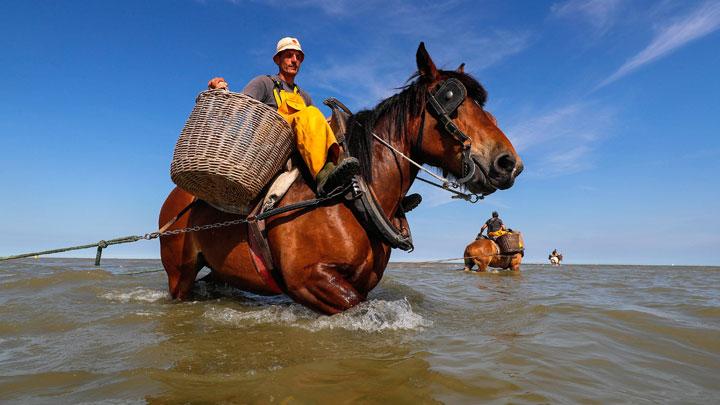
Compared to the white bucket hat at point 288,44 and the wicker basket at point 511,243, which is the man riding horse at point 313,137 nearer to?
the white bucket hat at point 288,44

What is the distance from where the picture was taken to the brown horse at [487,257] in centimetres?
1382

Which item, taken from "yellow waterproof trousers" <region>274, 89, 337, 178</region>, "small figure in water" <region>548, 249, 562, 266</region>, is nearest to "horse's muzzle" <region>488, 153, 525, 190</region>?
"yellow waterproof trousers" <region>274, 89, 337, 178</region>

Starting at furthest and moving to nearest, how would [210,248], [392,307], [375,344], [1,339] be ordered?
[210,248], [392,307], [1,339], [375,344]

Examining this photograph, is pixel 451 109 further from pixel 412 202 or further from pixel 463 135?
pixel 412 202

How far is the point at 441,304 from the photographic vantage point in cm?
502

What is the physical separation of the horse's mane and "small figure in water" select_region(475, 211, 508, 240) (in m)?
11.7

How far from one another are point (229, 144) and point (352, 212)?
1.07 m

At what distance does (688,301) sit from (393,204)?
16.1 ft

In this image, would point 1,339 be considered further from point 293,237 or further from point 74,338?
point 293,237

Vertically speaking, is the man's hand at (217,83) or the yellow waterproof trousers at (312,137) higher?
the man's hand at (217,83)

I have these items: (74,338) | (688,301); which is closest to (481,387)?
(74,338)

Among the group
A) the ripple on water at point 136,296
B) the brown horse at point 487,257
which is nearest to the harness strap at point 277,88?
the ripple on water at point 136,296

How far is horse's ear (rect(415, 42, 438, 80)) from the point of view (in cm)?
354

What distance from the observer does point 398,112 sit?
12.0ft
